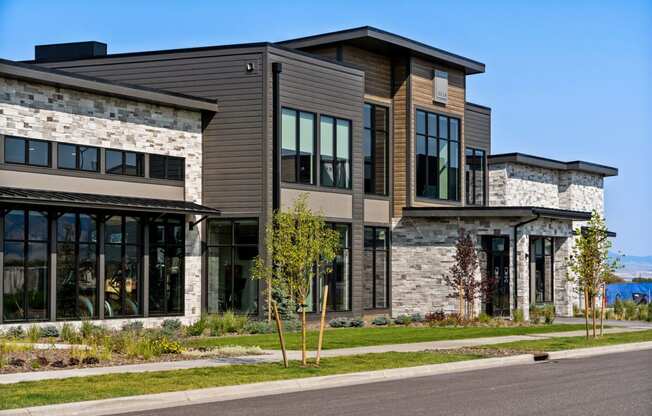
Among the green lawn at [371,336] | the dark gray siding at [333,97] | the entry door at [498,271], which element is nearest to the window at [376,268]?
the dark gray siding at [333,97]

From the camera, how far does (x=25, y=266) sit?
27.1 m

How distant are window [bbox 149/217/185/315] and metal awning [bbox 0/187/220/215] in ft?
2.97

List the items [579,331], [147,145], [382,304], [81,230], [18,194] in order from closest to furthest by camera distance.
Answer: [18,194] < [81,230] < [147,145] < [579,331] < [382,304]

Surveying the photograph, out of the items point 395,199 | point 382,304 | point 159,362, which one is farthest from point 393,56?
point 159,362

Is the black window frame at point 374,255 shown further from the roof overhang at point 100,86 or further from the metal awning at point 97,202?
the roof overhang at point 100,86

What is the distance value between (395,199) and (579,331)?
32.1ft

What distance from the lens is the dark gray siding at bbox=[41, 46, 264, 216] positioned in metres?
32.6

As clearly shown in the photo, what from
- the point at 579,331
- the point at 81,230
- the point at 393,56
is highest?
the point at 393,56

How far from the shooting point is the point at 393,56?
130ft

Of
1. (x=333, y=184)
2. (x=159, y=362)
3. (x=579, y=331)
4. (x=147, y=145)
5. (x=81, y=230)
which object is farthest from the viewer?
(x=333, y=184)

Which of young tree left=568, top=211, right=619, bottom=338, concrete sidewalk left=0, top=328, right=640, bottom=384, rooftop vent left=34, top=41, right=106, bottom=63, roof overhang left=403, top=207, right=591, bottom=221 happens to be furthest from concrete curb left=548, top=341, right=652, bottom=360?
rooftop vent left=34, top=41, right=106, bottom=63

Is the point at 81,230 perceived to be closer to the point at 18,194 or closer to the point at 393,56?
the point at 18,194

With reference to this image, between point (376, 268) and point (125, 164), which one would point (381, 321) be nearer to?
point (376, 268)

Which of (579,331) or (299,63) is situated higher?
(299,63)
